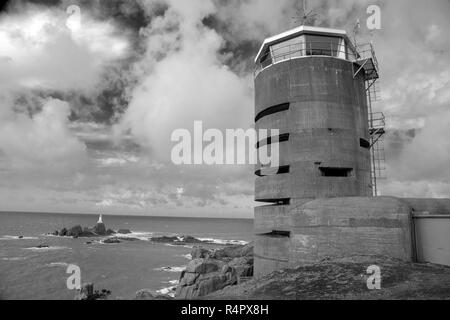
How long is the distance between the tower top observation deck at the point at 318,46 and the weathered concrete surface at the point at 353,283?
46.8 ft

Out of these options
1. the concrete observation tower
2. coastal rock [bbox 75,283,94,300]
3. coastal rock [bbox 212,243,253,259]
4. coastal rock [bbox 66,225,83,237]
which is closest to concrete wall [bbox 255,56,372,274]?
the concrete observation tower

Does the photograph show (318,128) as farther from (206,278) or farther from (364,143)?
(206,278)

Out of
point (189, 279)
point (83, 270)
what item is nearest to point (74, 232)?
point (83, 270)

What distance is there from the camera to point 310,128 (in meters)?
21.0

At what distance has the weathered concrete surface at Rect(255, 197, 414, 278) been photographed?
16.0 meters

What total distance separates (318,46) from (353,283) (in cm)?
1674

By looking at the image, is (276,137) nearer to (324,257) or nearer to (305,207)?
(305,207)

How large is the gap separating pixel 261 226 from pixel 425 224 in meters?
10.2

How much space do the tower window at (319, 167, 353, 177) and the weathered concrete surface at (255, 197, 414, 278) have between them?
11.0 feet

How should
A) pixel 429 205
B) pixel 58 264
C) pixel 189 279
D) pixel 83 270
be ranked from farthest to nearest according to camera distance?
pixel 58 264
pixel 83 270
pixel 189 279
pixel 429 205

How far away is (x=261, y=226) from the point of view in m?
22.5

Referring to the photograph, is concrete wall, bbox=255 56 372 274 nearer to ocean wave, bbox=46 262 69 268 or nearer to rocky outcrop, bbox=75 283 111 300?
rocky outcrop, bbox=75 283 111 300
